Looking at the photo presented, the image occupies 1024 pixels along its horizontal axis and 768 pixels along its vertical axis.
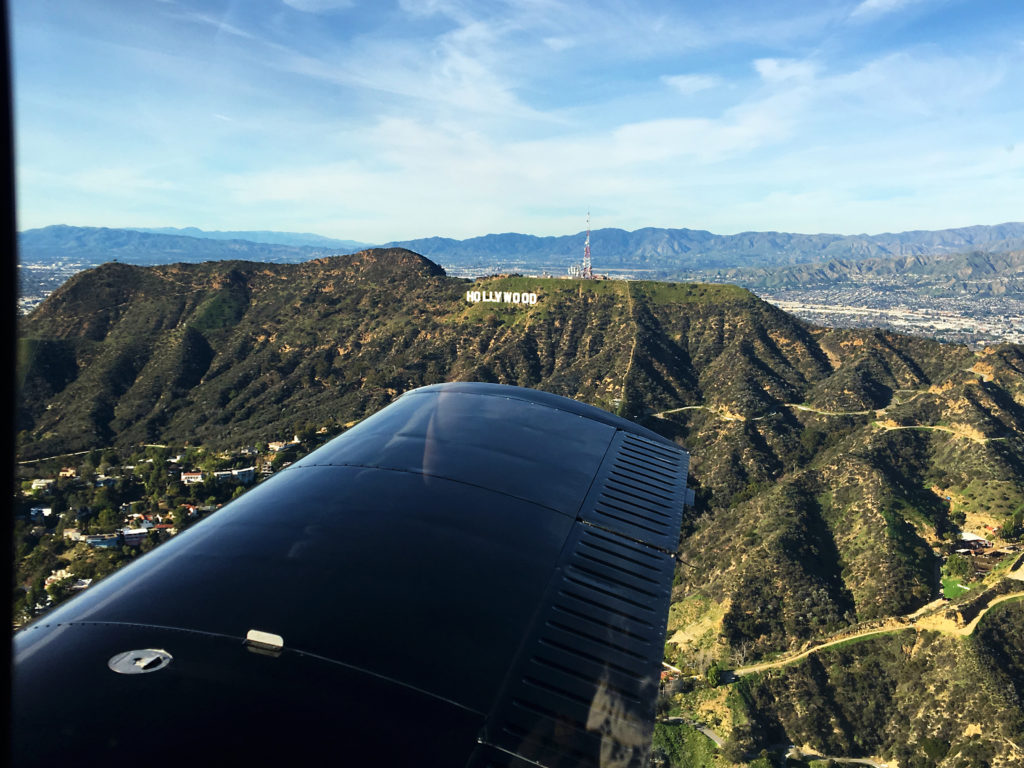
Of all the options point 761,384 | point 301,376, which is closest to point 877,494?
point 761,384

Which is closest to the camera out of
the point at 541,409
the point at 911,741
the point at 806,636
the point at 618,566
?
the point at 618,566

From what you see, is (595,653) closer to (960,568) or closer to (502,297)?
(960,568)

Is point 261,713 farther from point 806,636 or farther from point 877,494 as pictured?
point 877,494

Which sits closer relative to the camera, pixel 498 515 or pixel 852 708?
pixel 498 515

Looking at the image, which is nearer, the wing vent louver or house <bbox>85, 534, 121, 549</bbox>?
the wing vent louver

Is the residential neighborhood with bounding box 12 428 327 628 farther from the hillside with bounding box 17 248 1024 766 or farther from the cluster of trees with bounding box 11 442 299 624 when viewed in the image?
the hillside with bounding box 17 248 1024 766

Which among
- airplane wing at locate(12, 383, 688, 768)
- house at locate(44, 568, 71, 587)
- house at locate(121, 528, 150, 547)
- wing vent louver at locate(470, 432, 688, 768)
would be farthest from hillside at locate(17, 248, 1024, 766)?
house at locate(44, 568, 71, 587)

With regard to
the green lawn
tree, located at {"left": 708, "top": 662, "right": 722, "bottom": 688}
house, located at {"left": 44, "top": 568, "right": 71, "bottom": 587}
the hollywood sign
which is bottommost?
tree, located at {"left": 708, "top": 662, "right": 722, "bottom": 688}
